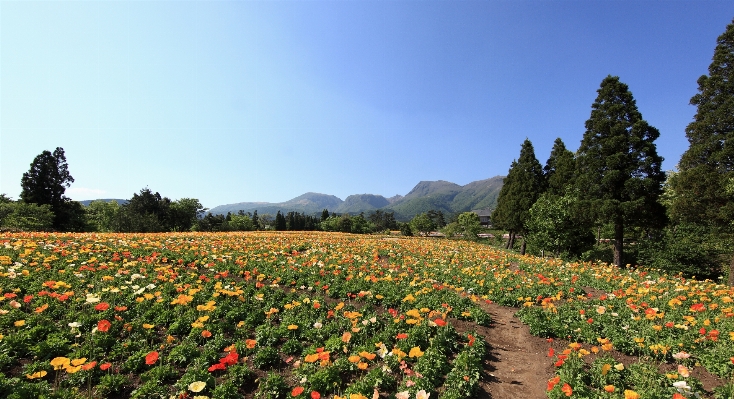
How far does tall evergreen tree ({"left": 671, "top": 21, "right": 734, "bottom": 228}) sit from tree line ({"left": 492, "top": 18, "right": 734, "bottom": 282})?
0.04 metres

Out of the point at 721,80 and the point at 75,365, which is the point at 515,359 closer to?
the point at 75,365

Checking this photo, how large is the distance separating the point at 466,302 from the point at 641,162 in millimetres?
18857

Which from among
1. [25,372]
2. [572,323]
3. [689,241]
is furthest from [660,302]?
[689,241]

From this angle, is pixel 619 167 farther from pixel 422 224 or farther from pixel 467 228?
pixel 422 224

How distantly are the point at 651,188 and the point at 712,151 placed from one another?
391 centimetres

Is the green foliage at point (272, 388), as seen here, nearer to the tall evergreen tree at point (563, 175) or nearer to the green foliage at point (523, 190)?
the tall evergreen tree at point (563, 175)

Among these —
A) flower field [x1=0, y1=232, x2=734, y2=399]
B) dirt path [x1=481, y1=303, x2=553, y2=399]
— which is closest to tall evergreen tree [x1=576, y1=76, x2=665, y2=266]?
flower field [x1=0, y1=232, x2=734, y2=399]

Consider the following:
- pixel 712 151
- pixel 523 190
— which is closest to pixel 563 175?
pixel 523 190

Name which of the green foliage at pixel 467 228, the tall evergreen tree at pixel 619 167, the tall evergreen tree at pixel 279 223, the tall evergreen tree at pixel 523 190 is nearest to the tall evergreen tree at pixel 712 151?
the tall evergreen tree at pixel 619 167

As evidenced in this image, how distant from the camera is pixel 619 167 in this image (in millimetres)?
20672

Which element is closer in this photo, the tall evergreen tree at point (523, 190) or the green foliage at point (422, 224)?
the tall evergreen tree at point (523, 190)

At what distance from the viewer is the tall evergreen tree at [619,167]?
19.6 metres

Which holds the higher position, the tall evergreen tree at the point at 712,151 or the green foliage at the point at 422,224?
the tall evergreen tree at the point at 712,151

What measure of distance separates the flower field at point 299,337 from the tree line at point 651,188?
383 inches
